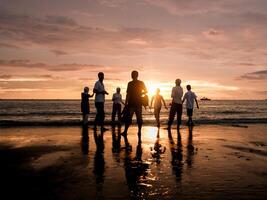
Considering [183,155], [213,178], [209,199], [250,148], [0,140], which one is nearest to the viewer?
[209,199]

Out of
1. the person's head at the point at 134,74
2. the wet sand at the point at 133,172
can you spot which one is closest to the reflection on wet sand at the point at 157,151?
the wet sand at the point at 133,172

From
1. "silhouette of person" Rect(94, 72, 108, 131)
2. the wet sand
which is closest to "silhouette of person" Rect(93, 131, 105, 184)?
the wet sand

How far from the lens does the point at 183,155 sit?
8484mm

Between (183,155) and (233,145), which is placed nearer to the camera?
(183,155)

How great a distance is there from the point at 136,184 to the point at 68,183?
1119 millimetres

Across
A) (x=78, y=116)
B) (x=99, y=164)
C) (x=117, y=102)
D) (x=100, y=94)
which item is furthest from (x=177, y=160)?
(x=78, y=116)

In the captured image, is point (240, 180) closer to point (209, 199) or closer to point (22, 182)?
point (209, 199)

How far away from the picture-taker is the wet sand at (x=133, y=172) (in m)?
4.90

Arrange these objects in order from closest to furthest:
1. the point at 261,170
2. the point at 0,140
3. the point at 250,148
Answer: the point at 261,170
the point at 250,148
the point at 0,140

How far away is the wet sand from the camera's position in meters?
4.90

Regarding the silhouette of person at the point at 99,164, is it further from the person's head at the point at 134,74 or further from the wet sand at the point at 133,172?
the person's head at the point at 134,74

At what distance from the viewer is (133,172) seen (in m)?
6.29

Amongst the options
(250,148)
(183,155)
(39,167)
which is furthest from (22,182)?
(250,148)

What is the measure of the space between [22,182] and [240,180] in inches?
146
